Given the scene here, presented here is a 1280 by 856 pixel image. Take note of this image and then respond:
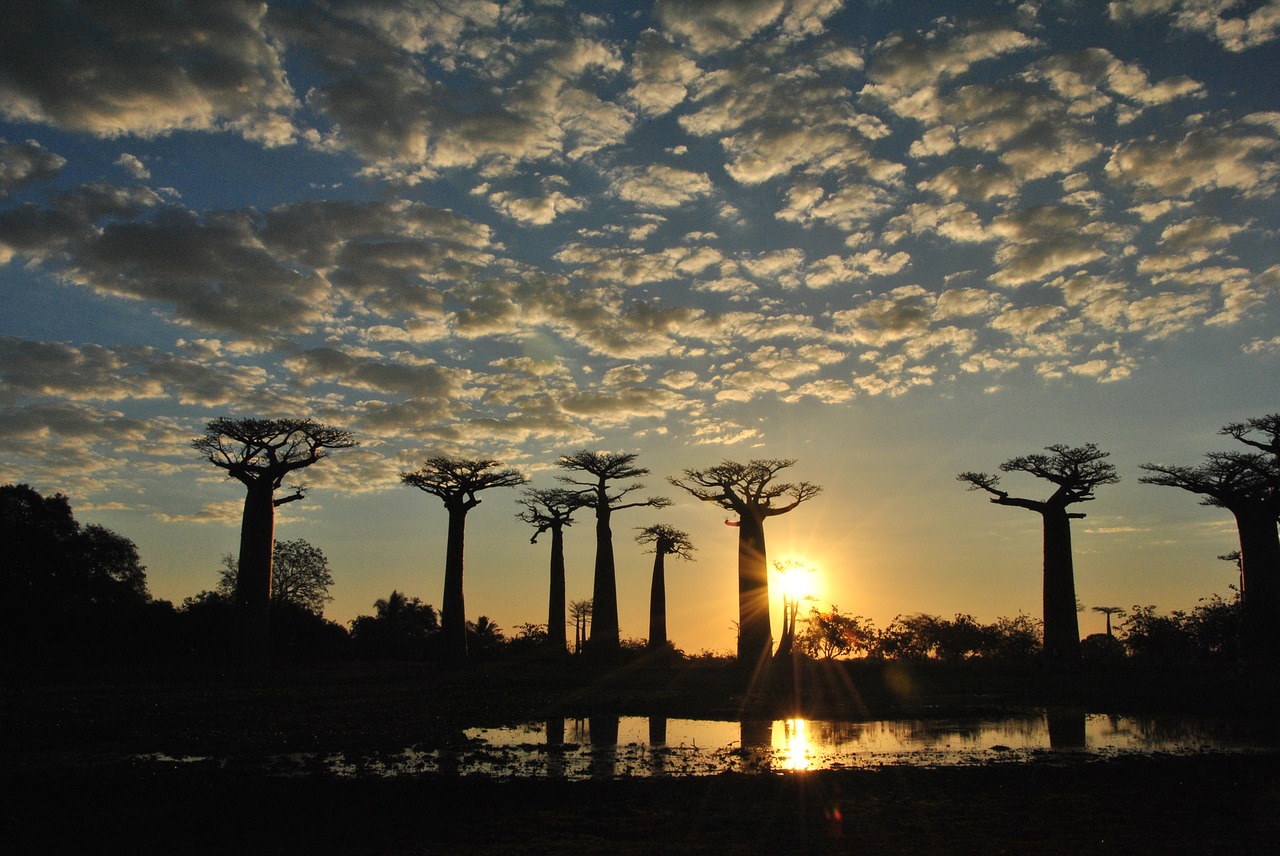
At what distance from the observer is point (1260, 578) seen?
2984 centimetres

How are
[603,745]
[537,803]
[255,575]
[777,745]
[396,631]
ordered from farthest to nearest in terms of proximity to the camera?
[396,631]
[255,575]
[777,745]
[603,745]
[537,803]

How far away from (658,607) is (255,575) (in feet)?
62.0

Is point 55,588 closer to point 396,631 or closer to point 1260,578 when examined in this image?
point 396,631

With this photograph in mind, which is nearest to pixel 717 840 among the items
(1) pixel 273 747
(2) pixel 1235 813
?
(2) pixel 1235 813

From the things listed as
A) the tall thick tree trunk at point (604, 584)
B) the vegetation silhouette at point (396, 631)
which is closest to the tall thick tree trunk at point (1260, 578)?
the tall thick tree trunk at point (604, 584)

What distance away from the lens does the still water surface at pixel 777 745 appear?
988cm

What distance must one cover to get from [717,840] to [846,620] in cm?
3919

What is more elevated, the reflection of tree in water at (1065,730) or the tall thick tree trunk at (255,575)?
the tall thick tree trunk at (255,575)

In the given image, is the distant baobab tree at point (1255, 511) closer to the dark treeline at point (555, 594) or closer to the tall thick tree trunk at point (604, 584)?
the dark treeline at point (555, 594)

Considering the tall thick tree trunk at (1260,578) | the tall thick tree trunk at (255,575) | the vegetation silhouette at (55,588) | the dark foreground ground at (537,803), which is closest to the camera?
the dark foreground ground at (537,803)

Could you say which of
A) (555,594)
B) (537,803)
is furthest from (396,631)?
(537,803)

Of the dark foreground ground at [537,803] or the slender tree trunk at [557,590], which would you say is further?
the slender tree trunk at [557,590]

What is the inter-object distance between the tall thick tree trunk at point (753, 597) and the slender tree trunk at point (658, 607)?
999 cm

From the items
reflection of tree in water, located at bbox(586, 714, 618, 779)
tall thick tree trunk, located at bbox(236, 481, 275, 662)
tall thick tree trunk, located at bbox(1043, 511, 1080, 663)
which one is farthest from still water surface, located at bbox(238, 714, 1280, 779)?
tall thick tree trunk, located at bbox(236, 481, 275, 662)
